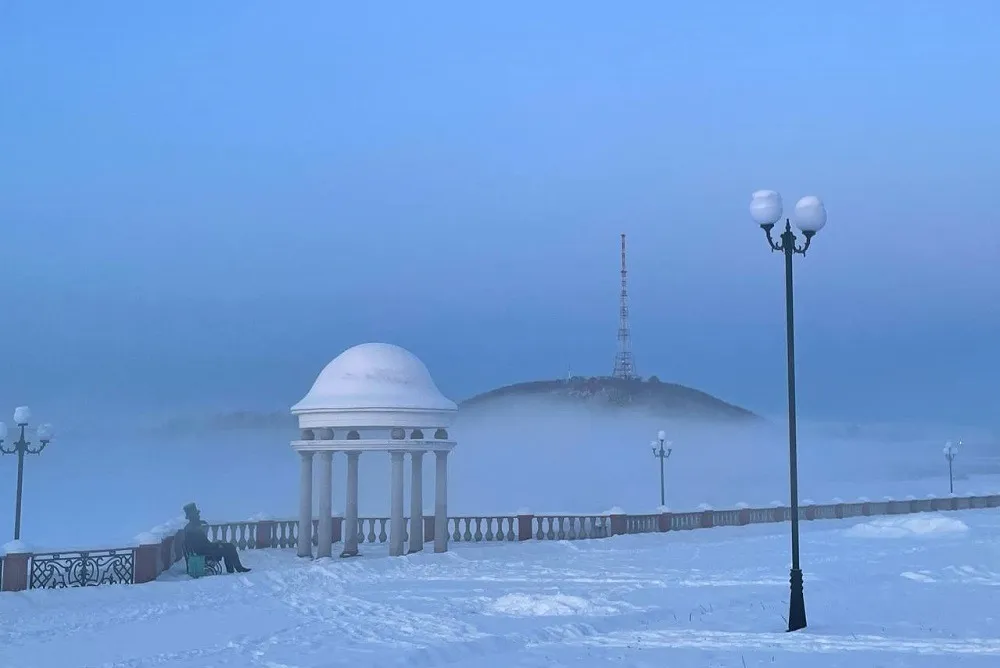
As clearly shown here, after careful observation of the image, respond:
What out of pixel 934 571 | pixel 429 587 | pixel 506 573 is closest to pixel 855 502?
pixel 934 571

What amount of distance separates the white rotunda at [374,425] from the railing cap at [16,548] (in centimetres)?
845

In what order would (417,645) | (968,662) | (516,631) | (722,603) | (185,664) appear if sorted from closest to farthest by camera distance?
(968,662) → (185,664) → (417,645) → (516,631) → (722,603)

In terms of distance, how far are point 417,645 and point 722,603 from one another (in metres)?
6.21

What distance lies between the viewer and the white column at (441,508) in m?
28.4

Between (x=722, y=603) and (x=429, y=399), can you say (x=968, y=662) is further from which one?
(x=429, y=399)

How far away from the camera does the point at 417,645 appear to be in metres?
14.6

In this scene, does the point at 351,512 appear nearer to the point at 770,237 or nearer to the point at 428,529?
the point at 428,529

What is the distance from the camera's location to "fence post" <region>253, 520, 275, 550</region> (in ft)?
103

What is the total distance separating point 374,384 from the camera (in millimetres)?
27578

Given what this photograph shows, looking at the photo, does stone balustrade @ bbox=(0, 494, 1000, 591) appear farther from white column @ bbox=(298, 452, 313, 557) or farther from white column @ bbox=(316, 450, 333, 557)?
white column @ bbox=(316, 450, 333, 557)

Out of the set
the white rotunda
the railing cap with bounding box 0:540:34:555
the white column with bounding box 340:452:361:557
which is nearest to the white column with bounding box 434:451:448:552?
the white rotunda

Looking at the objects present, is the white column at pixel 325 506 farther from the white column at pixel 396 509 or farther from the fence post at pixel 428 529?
the fence post at pixel 428 529

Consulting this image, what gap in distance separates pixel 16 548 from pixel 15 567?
1.21 ft

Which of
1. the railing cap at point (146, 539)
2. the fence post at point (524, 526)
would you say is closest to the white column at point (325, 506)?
the railing cap at point (146, 539)
